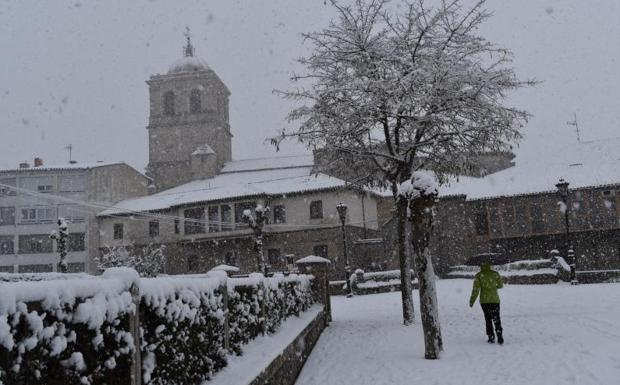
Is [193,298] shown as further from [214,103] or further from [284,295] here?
[214,103]

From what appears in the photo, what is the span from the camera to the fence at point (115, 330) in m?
2.26

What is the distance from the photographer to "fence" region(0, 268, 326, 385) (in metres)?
2.26

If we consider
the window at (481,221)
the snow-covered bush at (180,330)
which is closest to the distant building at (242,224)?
the window at (481,221)

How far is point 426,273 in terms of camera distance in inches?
374

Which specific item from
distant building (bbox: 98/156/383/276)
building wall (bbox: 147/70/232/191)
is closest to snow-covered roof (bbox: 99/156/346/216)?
distant building (bbox: 98/156/383/276)

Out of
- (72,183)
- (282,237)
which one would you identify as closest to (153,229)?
(72,183)

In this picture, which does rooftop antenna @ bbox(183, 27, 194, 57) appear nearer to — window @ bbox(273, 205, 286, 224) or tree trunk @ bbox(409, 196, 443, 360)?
window @ bbox(273, 205, 286, 224)

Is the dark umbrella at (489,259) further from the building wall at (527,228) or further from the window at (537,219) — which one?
the window at (537,219)

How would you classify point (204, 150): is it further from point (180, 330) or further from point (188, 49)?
point (180, 330)

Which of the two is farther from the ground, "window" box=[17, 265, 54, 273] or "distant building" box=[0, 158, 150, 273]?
"distant building" box=[0, 158, 150, 273]

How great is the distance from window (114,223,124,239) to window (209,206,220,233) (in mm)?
8957

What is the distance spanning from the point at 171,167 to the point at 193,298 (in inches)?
1889

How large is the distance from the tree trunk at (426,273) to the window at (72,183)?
133 ft

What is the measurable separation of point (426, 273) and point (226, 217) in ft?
95.3
